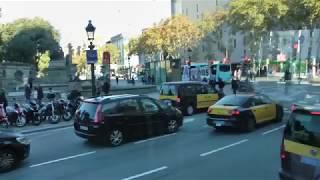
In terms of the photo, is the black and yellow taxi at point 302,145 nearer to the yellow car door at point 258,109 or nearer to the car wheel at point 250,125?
the car wheel at point 250,125

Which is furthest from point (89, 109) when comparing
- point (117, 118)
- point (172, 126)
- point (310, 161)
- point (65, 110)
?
point (310, 161)

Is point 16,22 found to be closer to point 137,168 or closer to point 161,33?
point 161,33

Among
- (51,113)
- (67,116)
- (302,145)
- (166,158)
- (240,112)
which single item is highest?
(302,145)

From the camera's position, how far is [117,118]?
1504 cm

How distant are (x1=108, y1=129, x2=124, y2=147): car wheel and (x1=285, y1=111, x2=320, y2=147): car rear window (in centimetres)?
781

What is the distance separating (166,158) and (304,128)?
219 inches

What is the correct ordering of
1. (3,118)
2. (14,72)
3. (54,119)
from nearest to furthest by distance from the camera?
(3,118), (54,119), (14,72)

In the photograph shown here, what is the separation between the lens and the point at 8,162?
466 inches

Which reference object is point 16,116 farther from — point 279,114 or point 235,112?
point 279,114

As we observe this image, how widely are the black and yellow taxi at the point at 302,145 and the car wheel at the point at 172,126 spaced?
9.05 m

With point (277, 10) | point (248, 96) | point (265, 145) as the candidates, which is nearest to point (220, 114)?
point (248, 96)

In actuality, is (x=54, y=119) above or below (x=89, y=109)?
below

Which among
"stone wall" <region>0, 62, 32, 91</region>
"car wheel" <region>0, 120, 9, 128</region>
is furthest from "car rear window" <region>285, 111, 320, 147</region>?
"stone wall" <region>0, 62, 32, 91</region>

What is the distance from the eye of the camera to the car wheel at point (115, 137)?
14.8m
